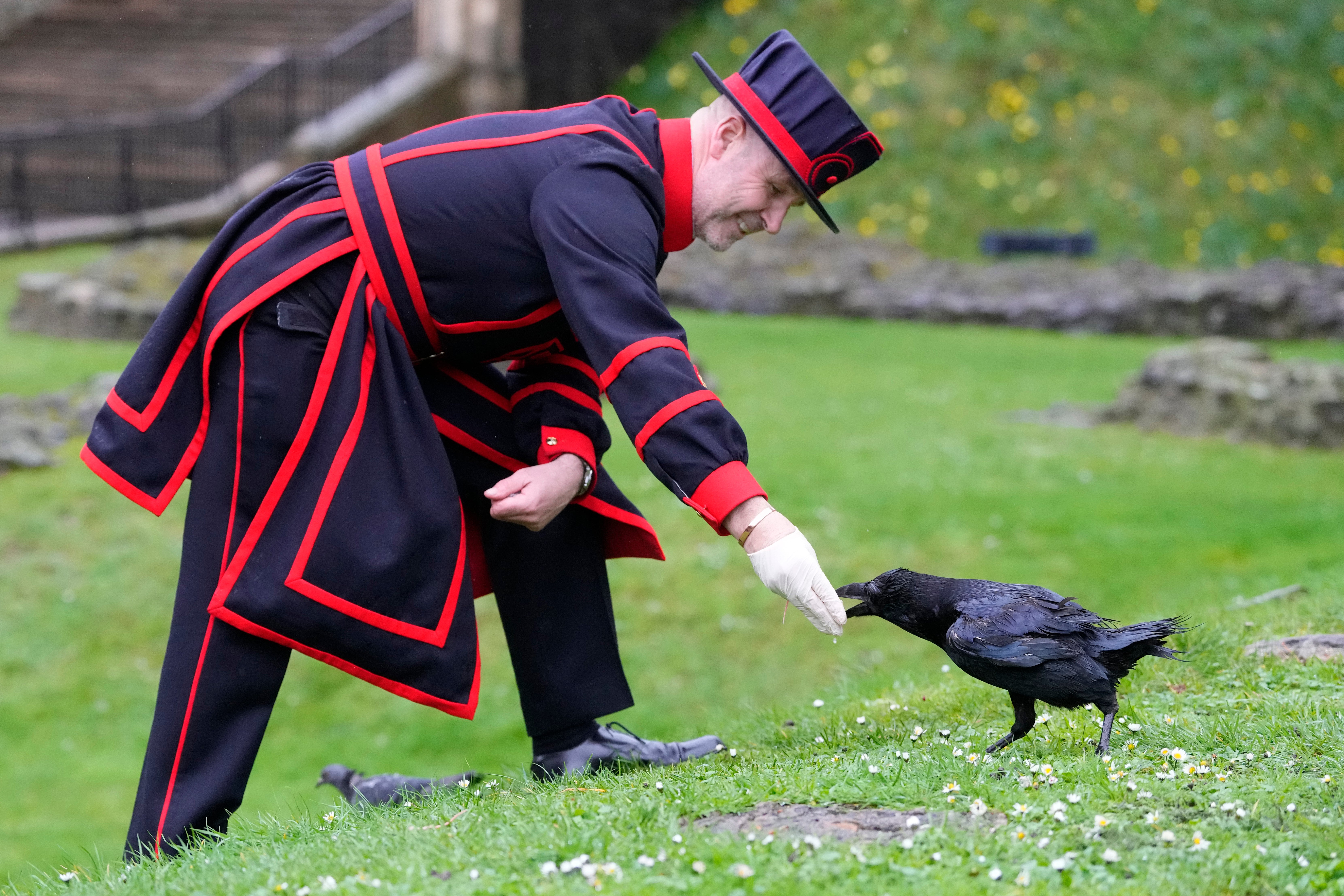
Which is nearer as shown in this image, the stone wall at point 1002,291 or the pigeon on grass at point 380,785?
the pigeon on grass at point 380,785

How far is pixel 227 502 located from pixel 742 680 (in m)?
3.99

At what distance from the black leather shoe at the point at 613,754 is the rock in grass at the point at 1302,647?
2059mm

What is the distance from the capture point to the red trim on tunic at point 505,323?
362cm

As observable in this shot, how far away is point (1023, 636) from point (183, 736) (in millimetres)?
2336

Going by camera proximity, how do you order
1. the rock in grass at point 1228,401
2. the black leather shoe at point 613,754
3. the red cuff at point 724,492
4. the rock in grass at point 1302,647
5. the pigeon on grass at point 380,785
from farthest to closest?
1. the rock in grass at point 1228,401
2. the rock in grass at point 1302,647
3. the black leather shoe at point 613,754
4. the pigeon on grass at point 380,785
5. the red cuff at point 724,492

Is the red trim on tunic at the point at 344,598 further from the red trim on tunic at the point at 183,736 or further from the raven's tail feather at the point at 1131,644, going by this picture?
the raven's tail feather at the point at 1131,644

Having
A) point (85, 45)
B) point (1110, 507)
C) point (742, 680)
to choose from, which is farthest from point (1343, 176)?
point (85, 45)

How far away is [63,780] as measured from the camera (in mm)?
6438

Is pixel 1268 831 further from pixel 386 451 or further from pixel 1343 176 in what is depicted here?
pixel 1343 176

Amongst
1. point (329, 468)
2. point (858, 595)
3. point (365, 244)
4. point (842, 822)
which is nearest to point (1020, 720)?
point (858, 595)

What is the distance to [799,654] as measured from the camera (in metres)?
7.32

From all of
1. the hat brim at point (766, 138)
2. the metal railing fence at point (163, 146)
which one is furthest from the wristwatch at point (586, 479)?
the metal railing fence at point (163, 146)

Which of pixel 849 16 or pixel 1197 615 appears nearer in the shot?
pixel 1197 615

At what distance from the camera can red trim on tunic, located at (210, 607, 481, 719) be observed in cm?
346
